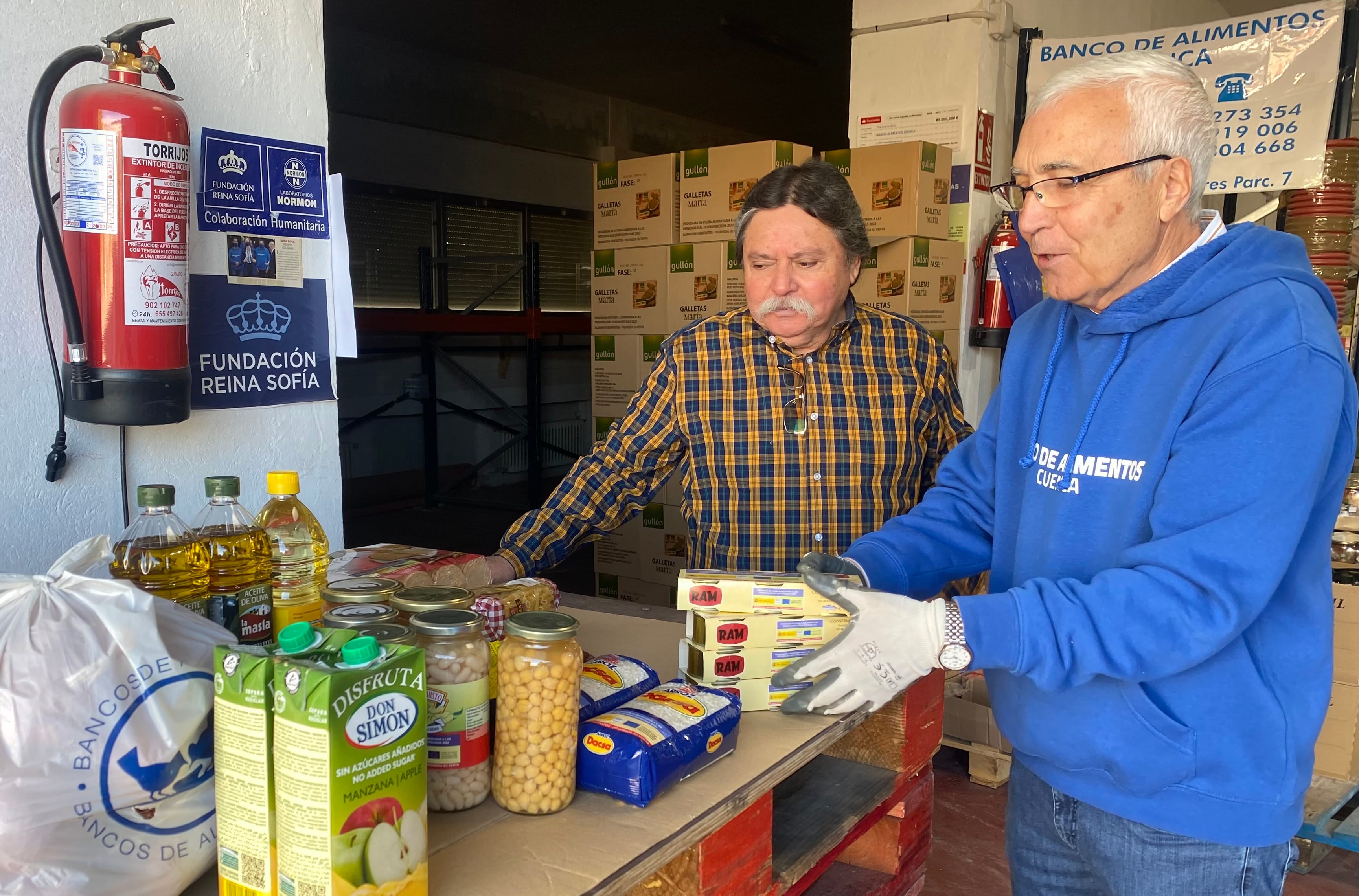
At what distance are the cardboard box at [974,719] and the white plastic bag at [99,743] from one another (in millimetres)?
2861

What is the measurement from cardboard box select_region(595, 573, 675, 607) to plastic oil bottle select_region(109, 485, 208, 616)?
337cm

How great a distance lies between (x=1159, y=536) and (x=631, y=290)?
379 cm

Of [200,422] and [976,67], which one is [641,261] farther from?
[200,422]

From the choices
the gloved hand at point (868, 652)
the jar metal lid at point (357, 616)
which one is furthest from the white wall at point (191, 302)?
the gloved hand at point (868, 652)

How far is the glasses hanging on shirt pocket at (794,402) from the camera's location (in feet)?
7.07

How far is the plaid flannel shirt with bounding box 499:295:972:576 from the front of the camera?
214 centimetres

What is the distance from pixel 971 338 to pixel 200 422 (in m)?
3.29

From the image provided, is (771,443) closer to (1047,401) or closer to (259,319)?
(1047,401)

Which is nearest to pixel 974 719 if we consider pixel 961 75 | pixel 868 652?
pixel 868 652

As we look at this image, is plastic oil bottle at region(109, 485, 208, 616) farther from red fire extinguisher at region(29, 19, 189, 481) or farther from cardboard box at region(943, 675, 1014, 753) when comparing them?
cardboard box at region(943, 675, 1014, 753)

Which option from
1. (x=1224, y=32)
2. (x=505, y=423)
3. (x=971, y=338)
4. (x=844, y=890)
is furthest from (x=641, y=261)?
(x=505, y=423)

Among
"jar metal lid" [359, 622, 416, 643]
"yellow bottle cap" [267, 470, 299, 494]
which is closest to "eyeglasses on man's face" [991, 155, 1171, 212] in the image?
"jar metal lid" [359, 622, 416, 643]

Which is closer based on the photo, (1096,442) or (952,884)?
(1096,442)

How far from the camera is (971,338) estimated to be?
4176 mm
